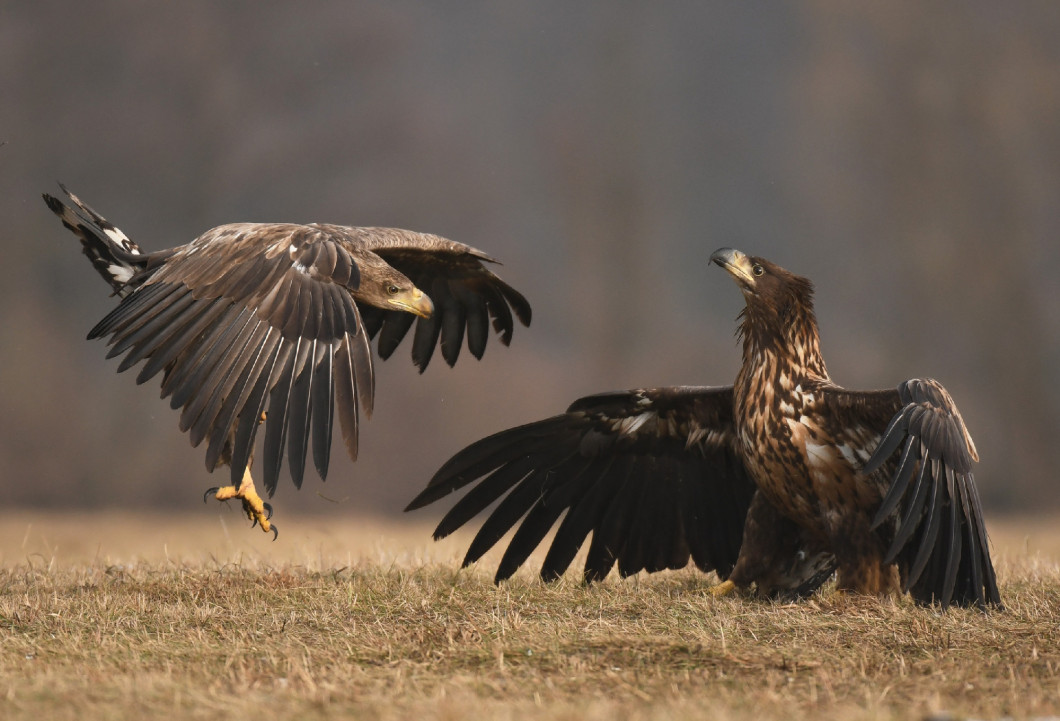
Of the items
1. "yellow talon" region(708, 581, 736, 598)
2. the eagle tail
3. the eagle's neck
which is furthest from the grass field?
the eagle tail

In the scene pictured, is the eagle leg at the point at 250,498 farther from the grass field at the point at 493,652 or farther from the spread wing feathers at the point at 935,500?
the spread wing feathers at the point at 935,500

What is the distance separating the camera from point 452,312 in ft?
24.6

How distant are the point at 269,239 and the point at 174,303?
0.66 metres

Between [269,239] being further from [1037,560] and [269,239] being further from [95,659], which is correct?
[1037,560]

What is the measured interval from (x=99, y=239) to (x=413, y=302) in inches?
77.2

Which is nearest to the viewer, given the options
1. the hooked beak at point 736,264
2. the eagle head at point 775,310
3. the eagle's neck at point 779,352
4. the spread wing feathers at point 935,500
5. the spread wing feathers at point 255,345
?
the spread wing feathers at point 935,500

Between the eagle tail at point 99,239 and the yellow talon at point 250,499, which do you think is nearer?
the yellow talon at point 250,499

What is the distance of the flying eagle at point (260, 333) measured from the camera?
16.1 feet

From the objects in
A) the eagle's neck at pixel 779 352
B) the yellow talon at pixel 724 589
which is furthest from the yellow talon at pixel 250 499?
the eagle's neck at pixel 779 352

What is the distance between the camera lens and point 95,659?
4.01 metres

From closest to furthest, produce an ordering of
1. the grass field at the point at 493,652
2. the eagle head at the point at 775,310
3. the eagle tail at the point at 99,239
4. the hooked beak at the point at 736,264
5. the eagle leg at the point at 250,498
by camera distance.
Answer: the grass field at the point at 493,652, the eagle head at the point at 775,310, the hooked beak at the point at 736,264, the eagle leg at the point at 250,498, the eagle tail at the point at 99,239

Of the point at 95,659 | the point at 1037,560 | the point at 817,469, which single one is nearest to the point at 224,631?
the point at 95,659

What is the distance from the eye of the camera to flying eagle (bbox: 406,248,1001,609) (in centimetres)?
496

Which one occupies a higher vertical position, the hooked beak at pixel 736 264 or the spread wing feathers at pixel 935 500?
the hooked beak at pixel 736 264
